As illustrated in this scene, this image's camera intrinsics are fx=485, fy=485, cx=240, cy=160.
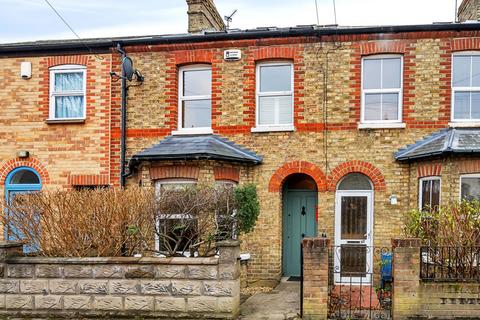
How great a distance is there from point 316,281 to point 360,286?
1441 mm

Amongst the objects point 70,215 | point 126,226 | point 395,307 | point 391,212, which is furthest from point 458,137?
point 70,215

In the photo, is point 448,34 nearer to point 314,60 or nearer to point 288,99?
point 314,60

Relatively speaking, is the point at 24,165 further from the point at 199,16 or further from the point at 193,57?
the point at 199,16

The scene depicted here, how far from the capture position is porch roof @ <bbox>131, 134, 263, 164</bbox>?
37.2 ft

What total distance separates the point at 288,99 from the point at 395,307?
20.8 ft

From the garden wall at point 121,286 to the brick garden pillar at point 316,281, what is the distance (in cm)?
119

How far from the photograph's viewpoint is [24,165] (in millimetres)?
13320

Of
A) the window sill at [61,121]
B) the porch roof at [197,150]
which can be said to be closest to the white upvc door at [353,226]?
the porch roof at [197,150]

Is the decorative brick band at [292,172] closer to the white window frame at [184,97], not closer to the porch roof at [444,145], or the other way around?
the porch roof at [444,145]

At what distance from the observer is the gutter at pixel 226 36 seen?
11809 mm

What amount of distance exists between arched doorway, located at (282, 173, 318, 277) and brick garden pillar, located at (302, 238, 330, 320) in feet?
15.7

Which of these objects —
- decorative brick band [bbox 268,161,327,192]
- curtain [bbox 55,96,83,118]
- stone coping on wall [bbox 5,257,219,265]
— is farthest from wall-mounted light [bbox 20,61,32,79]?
decorative brick band [bbox 268,161,327,192]

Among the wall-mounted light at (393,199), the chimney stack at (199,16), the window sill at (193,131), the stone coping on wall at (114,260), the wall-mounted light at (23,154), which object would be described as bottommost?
the stone coping on wall at (114,260)

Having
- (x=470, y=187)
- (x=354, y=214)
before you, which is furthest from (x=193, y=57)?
(x=470, y=187)
